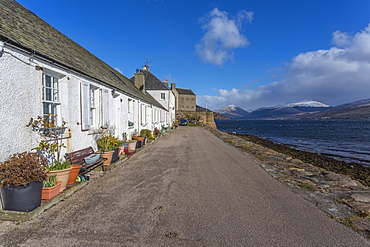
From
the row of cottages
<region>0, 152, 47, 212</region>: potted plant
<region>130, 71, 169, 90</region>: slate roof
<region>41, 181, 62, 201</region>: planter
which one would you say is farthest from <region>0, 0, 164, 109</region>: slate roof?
<region>130, 71, 169, 90</region>: slate roof

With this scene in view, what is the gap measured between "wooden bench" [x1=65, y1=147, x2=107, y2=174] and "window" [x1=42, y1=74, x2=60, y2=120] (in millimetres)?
1464

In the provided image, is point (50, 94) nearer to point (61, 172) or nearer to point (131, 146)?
point (61, 172)

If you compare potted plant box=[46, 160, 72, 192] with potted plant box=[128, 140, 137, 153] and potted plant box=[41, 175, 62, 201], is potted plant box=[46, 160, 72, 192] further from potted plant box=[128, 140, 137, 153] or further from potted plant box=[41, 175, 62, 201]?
potted plant box=[128, 140, 137, 153]

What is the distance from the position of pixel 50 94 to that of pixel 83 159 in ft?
7.89

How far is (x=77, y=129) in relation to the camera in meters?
7.37

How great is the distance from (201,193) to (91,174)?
396 centimetres

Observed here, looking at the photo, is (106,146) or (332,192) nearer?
(332,192)

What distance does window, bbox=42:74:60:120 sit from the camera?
5.79 metres

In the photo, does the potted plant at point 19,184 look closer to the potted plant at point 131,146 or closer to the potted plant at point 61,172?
the potted plant at point 61,172

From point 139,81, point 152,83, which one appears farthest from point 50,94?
point 152,83

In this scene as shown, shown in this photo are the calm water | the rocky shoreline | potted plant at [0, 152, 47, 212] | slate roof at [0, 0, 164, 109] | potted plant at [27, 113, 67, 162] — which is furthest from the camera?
the calm water

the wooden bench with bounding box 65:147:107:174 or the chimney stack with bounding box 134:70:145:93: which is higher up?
the chimney stack with bounding box 134:70:145:93

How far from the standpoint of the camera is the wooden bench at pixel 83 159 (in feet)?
21.4

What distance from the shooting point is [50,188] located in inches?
177
